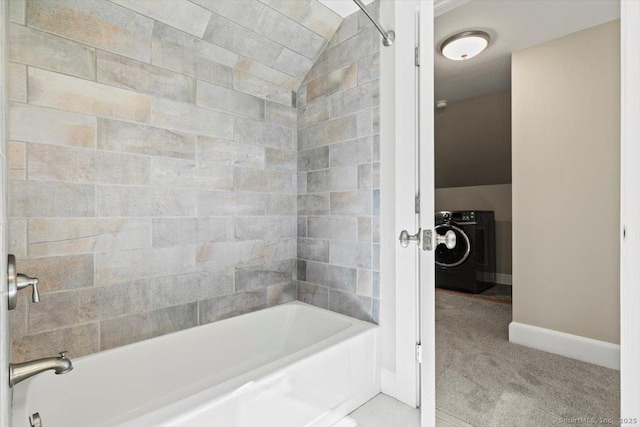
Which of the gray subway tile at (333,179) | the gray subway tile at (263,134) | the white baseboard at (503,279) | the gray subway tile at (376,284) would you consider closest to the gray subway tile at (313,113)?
the gray subway tile at (263,134)

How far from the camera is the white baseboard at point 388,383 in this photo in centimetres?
183

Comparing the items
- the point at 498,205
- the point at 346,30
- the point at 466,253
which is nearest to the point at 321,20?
the point at 346,30

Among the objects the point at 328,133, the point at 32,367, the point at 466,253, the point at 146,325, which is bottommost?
the point at 146,325

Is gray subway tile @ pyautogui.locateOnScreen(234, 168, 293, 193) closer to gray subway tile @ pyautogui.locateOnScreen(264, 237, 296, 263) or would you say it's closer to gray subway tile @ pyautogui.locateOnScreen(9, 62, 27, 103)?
gray subway tile @ pyautogui.locateOnScreen(264, 237, 296, 263)

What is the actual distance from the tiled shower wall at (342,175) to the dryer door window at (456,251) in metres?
2.05

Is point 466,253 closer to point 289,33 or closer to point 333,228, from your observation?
point 333,228

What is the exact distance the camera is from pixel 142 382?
153cm

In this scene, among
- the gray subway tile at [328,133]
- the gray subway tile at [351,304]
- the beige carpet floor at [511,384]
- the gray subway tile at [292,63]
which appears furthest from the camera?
the gray subway tile at [292,63]

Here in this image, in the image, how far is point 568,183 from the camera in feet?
7.73

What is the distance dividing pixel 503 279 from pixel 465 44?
2998 millimetres

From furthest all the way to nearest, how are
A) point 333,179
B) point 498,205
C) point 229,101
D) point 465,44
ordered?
1. point 498,205
2. point 465,44
3. point 333,179
4. point 229,101

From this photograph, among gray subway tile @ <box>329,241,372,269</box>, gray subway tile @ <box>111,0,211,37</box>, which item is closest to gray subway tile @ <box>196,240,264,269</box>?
gray subway tile @ <box>329,241,372,269</box>

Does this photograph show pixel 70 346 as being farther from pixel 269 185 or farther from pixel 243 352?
pixel 269 185

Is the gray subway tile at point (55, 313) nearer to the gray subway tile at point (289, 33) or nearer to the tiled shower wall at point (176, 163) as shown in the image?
the tiled shower wall at point (176, 163)
